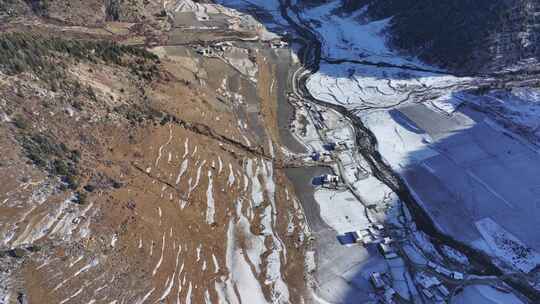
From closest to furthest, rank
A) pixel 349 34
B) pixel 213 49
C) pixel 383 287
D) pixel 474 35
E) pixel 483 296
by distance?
pixel 483 296
pixel 383 287
pixel 474 35
pixel 213 49
pixel 349 34

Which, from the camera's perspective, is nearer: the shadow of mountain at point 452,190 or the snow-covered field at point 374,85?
the shadow of mountain at point 452,190

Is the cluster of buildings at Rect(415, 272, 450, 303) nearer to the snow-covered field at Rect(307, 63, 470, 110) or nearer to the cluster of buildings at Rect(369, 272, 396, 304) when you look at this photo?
the cluster of buildings at Rect(369, 272, 396, 304)

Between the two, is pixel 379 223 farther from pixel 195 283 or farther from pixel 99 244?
pixel 99 244

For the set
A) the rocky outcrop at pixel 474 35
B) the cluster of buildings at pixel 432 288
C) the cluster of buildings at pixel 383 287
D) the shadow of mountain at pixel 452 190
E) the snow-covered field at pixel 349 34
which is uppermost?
the rocky outcrop at pixel 474 35

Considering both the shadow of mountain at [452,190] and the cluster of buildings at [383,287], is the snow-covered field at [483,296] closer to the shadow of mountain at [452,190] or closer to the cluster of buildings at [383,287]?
the shadow of mountain at [452,190]

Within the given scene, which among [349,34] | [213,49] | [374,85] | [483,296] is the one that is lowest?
[483,296]

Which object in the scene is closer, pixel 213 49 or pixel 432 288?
pixel 432 288

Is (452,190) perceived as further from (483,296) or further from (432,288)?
(432,288)

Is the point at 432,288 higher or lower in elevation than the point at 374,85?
lower

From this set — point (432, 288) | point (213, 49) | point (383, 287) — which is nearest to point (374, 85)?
point (213, 49)

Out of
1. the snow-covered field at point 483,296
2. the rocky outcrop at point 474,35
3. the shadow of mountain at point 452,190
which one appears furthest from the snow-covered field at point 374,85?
the snow-covered field at point 483,296

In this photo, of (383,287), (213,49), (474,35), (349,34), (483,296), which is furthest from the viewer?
(349,34)

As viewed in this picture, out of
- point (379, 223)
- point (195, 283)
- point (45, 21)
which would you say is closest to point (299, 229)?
point (379, 223)
